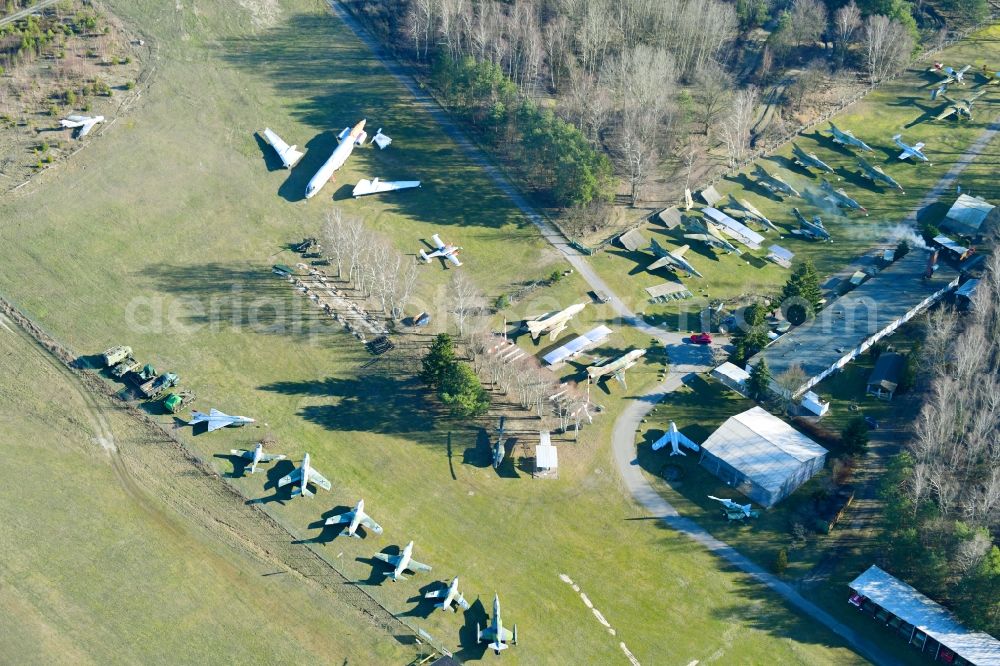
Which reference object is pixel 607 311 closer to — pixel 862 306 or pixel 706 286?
pixel 706 286

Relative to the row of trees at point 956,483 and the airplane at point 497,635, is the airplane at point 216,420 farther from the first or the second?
the row of trees at point 956,483

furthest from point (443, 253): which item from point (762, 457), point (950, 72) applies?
point (950, 72)

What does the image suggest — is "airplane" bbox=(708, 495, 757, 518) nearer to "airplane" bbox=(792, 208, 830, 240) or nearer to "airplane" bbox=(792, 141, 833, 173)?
"airplane" bbox=(792, 208, 830, 240)

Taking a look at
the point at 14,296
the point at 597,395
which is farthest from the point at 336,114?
the point at 597,395

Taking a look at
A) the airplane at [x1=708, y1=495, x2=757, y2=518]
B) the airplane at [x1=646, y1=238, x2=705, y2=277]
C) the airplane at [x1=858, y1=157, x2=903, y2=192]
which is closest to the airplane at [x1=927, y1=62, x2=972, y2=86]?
the airplane at [x1=858, y1=157, x2=903, y2=192]

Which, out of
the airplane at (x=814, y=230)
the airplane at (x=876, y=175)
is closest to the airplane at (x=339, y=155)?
the airplane at (x=814, y=230)

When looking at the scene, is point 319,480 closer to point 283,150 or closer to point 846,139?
point 283,150
